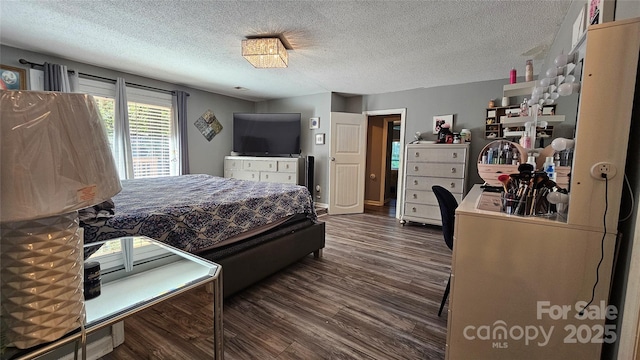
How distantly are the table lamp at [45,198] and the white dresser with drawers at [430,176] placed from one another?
386cm

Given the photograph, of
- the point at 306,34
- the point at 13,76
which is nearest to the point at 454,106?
the point at 306,34

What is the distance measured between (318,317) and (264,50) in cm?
234

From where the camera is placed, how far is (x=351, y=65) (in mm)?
3213

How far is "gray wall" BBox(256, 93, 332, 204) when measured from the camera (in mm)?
4816

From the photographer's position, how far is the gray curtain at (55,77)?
115 inches

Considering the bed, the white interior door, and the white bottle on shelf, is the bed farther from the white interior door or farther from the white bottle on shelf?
the white interior door

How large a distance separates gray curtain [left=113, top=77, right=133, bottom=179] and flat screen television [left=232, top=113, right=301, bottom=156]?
1822mm

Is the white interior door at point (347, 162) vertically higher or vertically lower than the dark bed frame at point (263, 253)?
higher

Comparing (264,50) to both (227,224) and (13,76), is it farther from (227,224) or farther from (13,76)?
(13,76)

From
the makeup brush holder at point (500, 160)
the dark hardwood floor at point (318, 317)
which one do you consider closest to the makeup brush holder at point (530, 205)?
the makeup brush holder at point (500, 160)

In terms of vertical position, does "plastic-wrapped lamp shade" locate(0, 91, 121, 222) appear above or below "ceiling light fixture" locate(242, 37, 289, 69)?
below

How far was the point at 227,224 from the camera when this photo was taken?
1.86 meters

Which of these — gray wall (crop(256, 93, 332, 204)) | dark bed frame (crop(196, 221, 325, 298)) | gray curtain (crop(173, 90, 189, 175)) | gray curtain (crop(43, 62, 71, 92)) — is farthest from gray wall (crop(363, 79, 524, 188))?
gray curtain (crop(43, 62, 71, 92))

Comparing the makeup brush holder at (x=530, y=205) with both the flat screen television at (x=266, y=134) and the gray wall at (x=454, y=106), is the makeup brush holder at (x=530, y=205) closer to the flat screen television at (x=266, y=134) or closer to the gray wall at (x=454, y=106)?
the gray wall at (x=454, y=106)
